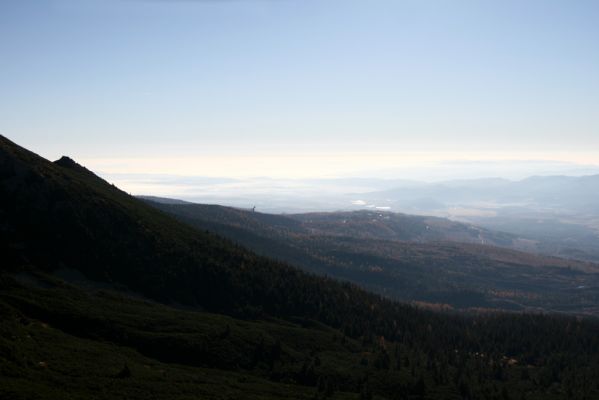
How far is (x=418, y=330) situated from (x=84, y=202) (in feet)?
378

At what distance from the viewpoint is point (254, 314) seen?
445 feet

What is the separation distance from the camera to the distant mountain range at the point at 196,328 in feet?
226

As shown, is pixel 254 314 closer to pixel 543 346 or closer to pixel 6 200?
pixel 6 200

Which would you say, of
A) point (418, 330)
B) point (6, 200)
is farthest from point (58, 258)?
point (418, 330)

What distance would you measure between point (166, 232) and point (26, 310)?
81210mm

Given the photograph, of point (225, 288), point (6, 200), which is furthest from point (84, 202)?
point (225, 288)

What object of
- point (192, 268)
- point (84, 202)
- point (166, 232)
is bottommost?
point (192, 268)

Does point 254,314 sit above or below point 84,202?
below

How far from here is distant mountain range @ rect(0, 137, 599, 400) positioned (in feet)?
226

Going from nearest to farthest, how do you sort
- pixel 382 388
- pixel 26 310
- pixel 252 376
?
pixel 26 310
pixel 252 376
pixel 382 388

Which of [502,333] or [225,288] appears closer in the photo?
[225,288]

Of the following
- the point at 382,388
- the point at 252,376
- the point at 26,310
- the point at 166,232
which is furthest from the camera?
the point at 166,232

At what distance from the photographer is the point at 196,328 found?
9869cm

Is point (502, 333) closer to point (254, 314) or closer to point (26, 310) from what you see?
point (254, 314)
